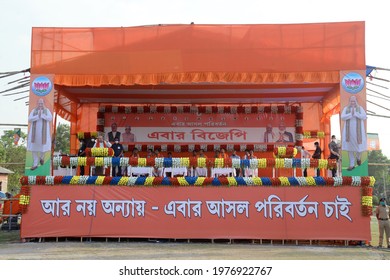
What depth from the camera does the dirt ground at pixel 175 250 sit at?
848 cm

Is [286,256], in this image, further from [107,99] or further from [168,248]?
[107,99]

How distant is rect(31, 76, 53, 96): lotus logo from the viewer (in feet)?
35.7

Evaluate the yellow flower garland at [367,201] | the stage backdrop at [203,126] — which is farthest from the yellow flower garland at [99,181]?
the yellow flower garland at [367,201]

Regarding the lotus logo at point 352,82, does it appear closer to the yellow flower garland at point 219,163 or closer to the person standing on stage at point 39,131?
the yellow flower garland at point 219,163

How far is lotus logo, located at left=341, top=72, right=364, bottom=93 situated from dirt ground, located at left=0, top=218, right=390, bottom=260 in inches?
143

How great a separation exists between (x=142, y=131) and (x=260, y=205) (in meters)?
6.15

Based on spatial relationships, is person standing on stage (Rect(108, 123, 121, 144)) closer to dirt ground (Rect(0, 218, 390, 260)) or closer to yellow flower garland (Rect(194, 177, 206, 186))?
dirt ground (Rect(0, 218, 390, 260))

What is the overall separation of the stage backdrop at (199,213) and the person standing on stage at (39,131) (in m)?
1.04

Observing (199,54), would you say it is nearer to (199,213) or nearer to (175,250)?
(199,213)

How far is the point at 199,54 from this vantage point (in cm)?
1099

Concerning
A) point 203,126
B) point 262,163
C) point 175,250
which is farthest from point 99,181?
point 203,126

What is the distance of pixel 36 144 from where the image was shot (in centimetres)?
1073

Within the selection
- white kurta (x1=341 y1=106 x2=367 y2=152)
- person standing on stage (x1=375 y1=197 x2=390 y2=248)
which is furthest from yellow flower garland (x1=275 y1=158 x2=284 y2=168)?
person standing on stage (x1=375 y1=197 x2=390 y2=248)

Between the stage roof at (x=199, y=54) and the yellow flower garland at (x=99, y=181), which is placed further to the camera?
the stage roof at (x=199, y=54)
